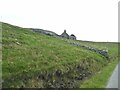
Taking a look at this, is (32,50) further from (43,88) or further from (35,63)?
(43,88)

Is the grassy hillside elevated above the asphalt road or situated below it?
above

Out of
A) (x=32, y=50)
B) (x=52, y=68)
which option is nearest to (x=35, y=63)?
(x=52, y=68)

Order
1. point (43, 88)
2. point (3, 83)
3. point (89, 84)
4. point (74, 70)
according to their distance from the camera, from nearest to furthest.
→ point (3, 83) → point (43, 88) → point (89, 84) → point (74, 70)

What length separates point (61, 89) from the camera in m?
26.1

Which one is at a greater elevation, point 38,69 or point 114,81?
point 38,69

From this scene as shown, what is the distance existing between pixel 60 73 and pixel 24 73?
16.5 feet

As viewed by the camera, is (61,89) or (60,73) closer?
(61,89)

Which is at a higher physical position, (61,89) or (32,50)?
(32,50)

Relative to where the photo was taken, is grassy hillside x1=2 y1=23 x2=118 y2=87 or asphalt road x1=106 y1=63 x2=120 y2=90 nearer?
grassy hillside x1=2 y1=23 x2=118 y2=87

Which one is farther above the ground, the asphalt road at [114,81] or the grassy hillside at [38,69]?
the grassy hillside at [38,69]

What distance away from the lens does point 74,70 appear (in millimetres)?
32156

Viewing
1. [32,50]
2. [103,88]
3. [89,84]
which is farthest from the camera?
[32,50]

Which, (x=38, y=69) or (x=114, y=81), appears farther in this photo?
(x=114, y=81)

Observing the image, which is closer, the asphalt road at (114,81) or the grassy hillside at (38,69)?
the grassy hillside at (38,69)
